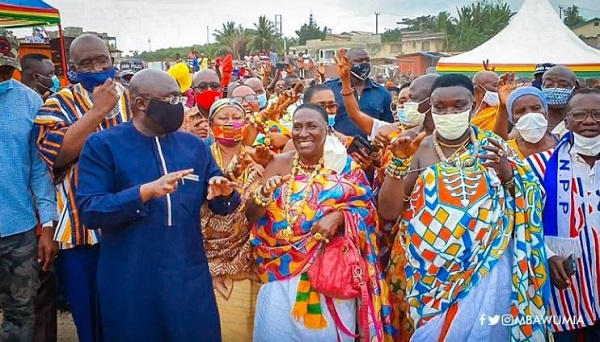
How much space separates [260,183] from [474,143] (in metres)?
1.34

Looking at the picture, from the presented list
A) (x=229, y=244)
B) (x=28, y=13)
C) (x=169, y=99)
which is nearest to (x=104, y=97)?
(x=169, y=99)

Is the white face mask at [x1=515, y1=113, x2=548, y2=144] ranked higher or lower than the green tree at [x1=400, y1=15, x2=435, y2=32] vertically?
lower

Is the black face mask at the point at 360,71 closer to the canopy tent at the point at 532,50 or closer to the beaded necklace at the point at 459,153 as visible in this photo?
the beaded necklace at the point at 459,153

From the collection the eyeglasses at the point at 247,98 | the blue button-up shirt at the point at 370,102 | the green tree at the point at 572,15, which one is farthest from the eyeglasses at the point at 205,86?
the green tree at the point at 572,15

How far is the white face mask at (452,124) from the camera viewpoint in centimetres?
329

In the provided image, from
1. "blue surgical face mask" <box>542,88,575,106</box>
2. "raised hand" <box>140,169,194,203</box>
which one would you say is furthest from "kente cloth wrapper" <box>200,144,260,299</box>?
"blue surgical face mask" <box>542,88,575,106</box>

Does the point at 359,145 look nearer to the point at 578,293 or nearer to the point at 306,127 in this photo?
the point at 306,127

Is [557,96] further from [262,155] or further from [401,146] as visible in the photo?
[262,155]

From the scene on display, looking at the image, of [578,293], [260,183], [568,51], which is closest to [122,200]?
→ [260,183]

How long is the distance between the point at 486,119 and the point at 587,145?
6.15ft

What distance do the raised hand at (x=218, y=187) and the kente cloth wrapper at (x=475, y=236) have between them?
1.18 metres

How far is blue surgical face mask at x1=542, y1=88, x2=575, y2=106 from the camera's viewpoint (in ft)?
15.6

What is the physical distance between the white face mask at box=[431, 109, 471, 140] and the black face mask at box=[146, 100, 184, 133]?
1.55 m

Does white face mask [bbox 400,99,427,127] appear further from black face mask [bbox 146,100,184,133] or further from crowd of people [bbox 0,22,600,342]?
black face mask [bbox 146,100,184,133]
